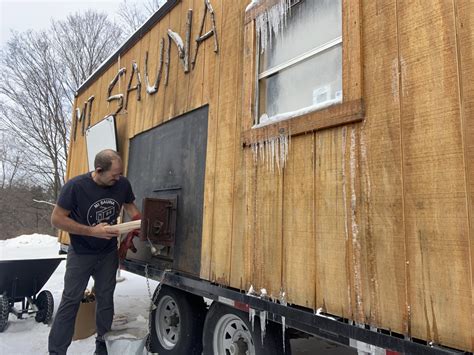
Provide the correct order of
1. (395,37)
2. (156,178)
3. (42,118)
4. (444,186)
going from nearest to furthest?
(444,186), (395,37), (156,178), (42,118)

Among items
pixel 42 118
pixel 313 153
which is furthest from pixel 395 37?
pixel 42 118

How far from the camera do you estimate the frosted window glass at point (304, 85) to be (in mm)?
2406

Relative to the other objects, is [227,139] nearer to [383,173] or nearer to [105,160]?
[105,160]

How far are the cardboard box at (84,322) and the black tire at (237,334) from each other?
6.62 feet

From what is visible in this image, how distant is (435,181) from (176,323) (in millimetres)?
3085

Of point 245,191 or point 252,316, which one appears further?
point 245,191

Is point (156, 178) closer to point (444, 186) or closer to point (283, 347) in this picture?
point (283, 347)

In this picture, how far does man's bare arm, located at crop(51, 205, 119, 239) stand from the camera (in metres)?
3.52

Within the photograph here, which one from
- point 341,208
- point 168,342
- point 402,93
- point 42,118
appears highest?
point 42,118

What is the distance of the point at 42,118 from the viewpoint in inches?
955

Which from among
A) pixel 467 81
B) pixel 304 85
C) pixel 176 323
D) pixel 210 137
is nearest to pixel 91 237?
pixel 176 323

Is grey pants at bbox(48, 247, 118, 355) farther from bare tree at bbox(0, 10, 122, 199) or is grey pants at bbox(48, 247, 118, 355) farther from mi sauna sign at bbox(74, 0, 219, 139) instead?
bare tree at bbox(0, 10, 122, 199)

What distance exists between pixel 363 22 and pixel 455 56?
2.04 feet

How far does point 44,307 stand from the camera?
212 inches
